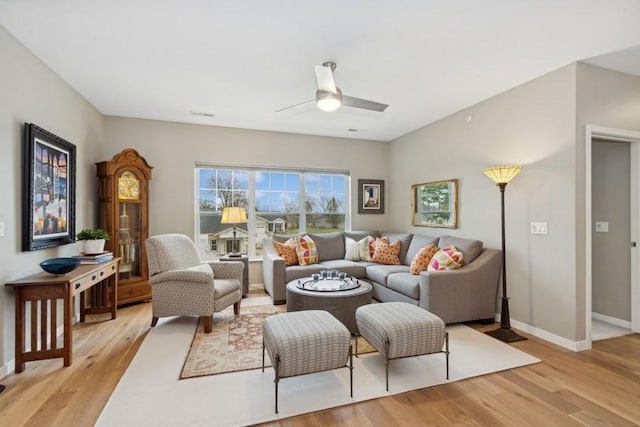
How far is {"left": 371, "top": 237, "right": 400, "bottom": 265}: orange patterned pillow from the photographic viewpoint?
4680 millimetres

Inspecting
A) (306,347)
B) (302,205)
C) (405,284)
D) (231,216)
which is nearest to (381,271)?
(405,284)

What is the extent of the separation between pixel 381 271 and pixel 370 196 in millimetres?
1982

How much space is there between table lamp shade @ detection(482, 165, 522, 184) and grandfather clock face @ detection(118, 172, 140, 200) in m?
4.41

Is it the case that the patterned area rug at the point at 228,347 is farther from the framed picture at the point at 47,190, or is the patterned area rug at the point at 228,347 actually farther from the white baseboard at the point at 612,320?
the white baseboard at the point at 612,320

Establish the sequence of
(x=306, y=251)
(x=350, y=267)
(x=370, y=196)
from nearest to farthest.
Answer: (x=350, y=267), (x=306, y=251), (x=370, y=196)

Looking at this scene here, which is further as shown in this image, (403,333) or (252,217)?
(252,217)

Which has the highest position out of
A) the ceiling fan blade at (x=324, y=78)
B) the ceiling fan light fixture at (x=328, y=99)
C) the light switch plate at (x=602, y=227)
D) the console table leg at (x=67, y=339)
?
the ceiling fan blade at (x=324, y=78)

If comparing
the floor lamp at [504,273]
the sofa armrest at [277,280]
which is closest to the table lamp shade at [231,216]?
the sofa armrest at [277,280]

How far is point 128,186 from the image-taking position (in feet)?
13.8

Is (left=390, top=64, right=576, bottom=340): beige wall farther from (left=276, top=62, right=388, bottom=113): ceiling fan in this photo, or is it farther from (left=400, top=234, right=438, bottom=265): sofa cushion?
(left=276, top=62, right=388, bottom=113): ceiling fan

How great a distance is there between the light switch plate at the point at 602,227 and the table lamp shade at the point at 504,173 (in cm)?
139

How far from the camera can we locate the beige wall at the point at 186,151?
461 cm

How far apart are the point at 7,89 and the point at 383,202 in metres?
5.13

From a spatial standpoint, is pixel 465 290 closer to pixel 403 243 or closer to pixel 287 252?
pixel 403 243
